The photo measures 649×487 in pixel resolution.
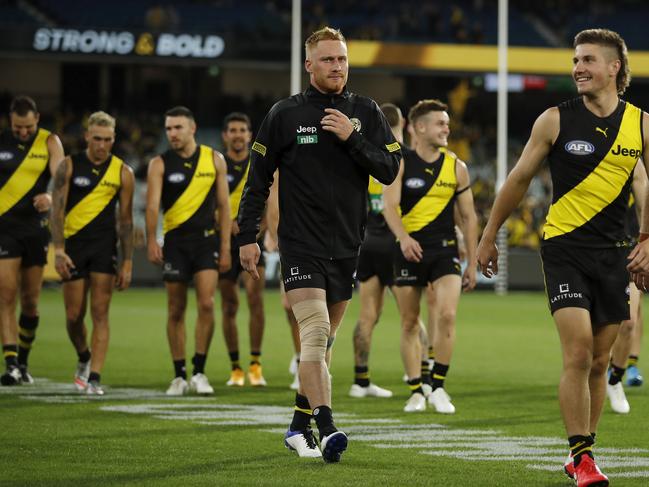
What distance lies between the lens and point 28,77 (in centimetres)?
4219

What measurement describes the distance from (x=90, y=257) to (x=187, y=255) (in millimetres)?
863

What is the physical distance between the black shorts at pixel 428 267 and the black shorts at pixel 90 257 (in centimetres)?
262

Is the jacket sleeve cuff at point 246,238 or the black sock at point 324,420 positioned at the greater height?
the jacket sleeve cuff at point 246,238

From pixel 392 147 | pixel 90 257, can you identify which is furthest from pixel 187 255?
pixel 392 147

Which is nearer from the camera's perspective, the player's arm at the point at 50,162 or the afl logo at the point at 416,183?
the afl logo at the point at 416,183

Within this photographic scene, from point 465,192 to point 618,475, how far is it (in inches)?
176

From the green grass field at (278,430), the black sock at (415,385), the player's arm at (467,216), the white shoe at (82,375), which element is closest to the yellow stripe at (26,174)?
the white shoe at (82,375)

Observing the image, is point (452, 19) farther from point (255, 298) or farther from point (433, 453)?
point (433, 453)

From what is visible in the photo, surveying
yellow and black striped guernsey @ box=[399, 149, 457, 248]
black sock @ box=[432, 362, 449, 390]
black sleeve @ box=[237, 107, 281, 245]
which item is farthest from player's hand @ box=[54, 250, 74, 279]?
black sleeve @ box=[237, 107, 281, 245]

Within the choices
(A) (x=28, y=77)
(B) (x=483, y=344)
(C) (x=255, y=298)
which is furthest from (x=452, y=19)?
→ (C) (x=255, y=298)

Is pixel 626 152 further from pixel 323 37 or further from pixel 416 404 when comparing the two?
pixel 416 404

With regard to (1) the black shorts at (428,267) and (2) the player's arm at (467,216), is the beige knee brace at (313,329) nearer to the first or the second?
(1) the black shorts at (428,267)

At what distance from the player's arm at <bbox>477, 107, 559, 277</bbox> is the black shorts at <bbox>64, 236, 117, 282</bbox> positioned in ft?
18.1

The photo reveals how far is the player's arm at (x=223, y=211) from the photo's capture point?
38.7 ft
